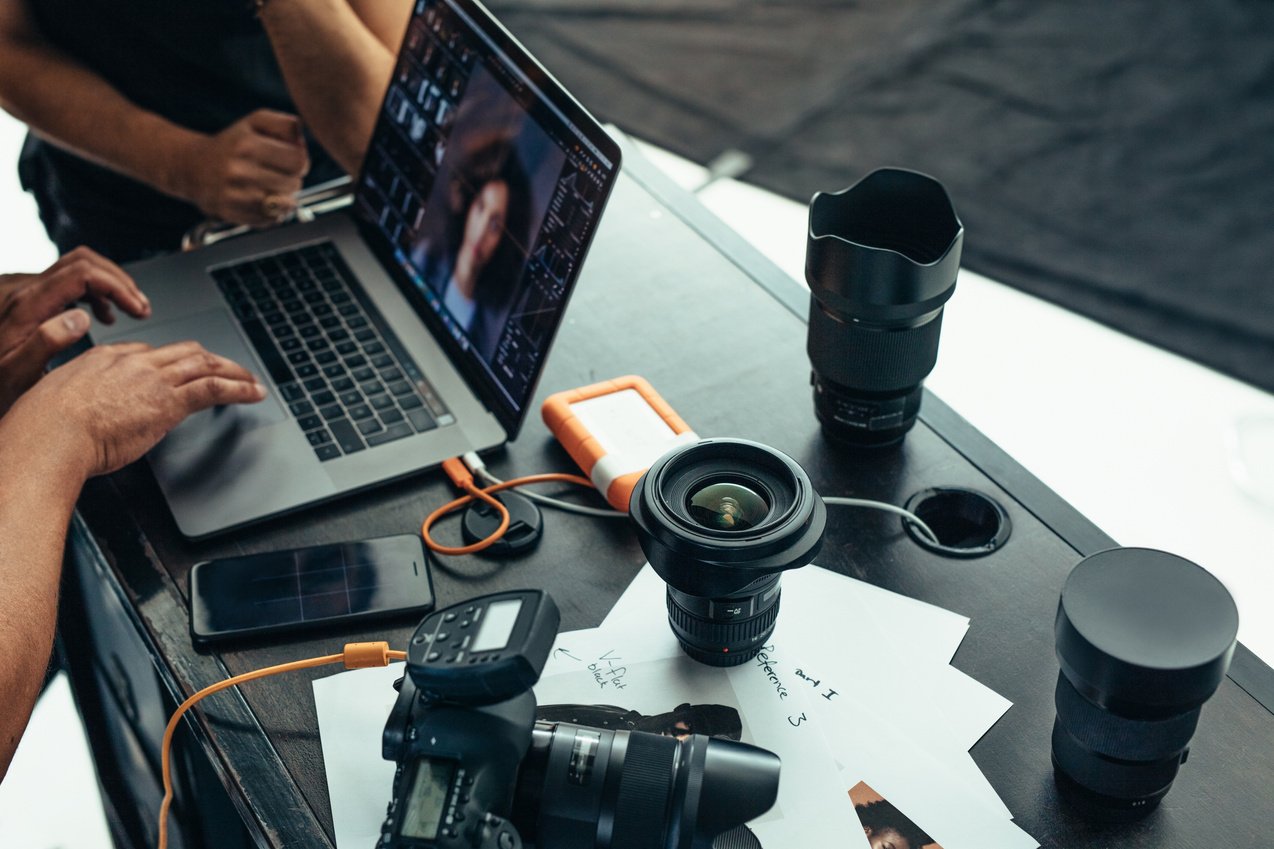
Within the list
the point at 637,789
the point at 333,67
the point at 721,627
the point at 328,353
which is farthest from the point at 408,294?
the point at 637,789

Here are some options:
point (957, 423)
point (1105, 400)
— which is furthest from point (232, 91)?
point (1105, 400)

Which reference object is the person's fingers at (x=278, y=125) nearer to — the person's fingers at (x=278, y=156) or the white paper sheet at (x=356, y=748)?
the person's fingers at (x=278, y=156)

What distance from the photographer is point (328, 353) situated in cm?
116

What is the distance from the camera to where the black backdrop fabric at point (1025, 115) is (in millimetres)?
2340

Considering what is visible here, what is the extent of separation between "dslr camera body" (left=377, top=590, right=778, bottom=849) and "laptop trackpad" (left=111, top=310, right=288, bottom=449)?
431mm

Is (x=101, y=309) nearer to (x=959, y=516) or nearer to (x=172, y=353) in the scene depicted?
(x=172, y=353)

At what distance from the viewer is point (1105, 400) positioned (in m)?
2.06

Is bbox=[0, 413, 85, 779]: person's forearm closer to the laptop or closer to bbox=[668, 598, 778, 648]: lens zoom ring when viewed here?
the laptop

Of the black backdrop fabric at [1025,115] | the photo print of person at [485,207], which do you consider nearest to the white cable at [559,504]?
the photo print of person at [485,207]

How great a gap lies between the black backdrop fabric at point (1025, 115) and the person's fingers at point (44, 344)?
171 centimetres

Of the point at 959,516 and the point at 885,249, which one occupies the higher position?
the point at 885,249

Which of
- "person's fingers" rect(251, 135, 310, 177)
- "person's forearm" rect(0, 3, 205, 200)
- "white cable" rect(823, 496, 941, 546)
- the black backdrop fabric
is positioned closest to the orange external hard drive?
"white cable" rect(823, 496, 941, 546)

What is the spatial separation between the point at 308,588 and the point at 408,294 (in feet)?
1.26

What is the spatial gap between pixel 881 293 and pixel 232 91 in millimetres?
967
